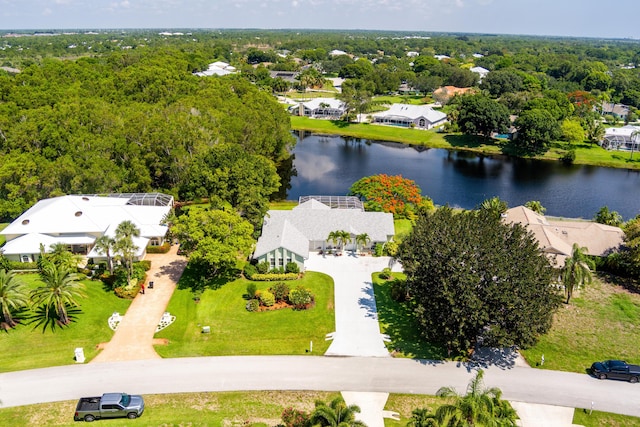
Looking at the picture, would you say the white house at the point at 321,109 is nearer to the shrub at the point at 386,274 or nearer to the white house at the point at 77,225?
the white house at the point at 77,225

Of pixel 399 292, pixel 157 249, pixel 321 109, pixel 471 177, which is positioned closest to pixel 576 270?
pixel 399 292

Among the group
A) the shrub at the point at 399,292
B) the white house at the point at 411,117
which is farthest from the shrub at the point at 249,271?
the white house at the point at 411,117

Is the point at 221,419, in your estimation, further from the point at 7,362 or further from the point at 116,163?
the point at 116,163

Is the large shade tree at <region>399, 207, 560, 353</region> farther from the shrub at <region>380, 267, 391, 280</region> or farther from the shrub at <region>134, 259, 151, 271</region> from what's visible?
the shrub at <region>134, 259, 151, 271</region>

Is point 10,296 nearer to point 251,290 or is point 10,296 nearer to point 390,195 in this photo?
point 251,290

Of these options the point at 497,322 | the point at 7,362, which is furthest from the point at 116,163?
the point at 497,322

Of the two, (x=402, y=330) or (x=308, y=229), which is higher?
(x=308, y=229)
